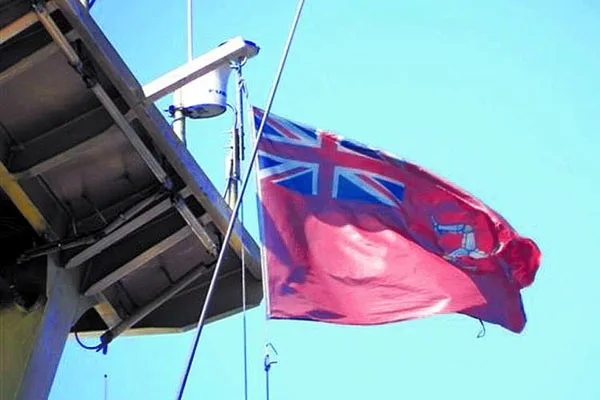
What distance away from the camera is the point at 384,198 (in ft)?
64.5

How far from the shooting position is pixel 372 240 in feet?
62.6

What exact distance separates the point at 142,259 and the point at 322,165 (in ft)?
7.80

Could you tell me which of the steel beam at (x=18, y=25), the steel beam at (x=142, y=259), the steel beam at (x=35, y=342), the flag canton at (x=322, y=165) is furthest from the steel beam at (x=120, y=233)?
the steel beam at (x=18, y=25)

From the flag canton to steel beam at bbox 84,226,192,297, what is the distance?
1.50 m

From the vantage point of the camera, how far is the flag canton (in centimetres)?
1861

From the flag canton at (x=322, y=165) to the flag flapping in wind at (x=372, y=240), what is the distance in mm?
12

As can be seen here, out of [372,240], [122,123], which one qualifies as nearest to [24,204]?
[122,123]

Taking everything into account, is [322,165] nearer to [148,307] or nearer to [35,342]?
[148,307]

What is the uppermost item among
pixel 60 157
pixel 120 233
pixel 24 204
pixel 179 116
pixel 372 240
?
pixel 60 157

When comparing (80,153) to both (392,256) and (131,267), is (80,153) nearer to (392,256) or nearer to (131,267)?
(131,267)

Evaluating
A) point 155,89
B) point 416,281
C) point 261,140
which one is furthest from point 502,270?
point 155,89

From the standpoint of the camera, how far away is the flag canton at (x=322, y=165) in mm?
18609

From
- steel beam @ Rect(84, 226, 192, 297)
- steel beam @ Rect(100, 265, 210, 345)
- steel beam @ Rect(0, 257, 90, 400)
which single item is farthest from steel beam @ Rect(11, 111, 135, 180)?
steel beam @ Rect(100, 265, 210, 345)

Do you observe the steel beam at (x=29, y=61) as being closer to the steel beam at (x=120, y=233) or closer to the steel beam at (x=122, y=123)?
the steel beam at (x=122, y=123)
